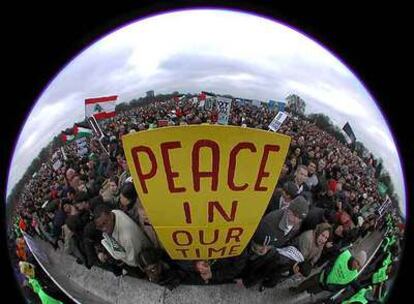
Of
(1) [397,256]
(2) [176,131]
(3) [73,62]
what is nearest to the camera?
(2) [176,131]

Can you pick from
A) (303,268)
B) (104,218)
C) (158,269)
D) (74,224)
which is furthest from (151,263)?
(303,268)

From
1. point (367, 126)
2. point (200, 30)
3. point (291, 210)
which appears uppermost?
point (200, 30)

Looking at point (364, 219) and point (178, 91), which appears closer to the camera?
point (178, 91)

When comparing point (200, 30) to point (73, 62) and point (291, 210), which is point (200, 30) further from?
point (291, 210)

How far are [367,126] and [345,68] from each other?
364mm

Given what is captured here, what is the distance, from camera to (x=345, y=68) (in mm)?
5926

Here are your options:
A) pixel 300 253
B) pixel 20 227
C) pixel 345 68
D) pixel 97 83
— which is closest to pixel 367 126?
pixel 345 68

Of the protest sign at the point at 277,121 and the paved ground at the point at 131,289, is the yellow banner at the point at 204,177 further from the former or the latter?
the paved ground at the point at 131,289

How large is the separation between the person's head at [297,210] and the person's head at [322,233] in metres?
0.13

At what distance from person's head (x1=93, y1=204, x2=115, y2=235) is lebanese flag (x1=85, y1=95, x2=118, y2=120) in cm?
53

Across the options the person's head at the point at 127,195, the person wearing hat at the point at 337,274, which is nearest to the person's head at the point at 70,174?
the person's head at the point at 127,195

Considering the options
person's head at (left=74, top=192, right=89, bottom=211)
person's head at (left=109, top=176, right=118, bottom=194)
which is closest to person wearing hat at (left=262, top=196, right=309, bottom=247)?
person's head at (left=109, top=176, right=118, bottom=194)

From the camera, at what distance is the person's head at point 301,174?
18.7 feet

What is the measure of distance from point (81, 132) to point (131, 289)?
100 centimetres
